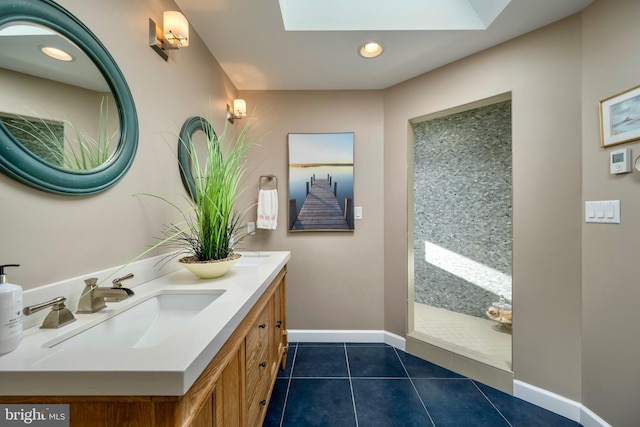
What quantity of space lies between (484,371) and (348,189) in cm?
166

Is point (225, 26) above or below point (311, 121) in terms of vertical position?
above

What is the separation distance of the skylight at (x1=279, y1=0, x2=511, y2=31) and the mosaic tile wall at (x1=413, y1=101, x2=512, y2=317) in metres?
1.29

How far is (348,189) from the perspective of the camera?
2.23m

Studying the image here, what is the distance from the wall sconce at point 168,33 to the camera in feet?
3.84

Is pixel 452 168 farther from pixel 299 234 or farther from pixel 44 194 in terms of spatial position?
pixel 44 194

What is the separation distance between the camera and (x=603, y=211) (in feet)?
4.22

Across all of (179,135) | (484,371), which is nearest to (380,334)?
(484,371)

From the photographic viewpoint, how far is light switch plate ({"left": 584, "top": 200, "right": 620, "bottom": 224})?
4.07 ft

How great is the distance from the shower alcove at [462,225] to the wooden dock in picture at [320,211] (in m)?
0.63

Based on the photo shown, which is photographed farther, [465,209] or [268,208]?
[465,209]

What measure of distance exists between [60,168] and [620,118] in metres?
2.34

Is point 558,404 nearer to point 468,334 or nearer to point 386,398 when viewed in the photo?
point 468,334

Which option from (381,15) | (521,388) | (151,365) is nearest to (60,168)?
(151,365)

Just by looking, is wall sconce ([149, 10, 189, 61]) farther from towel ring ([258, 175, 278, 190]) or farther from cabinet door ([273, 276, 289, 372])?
cabinet door ([273, 276, 289, 372])
